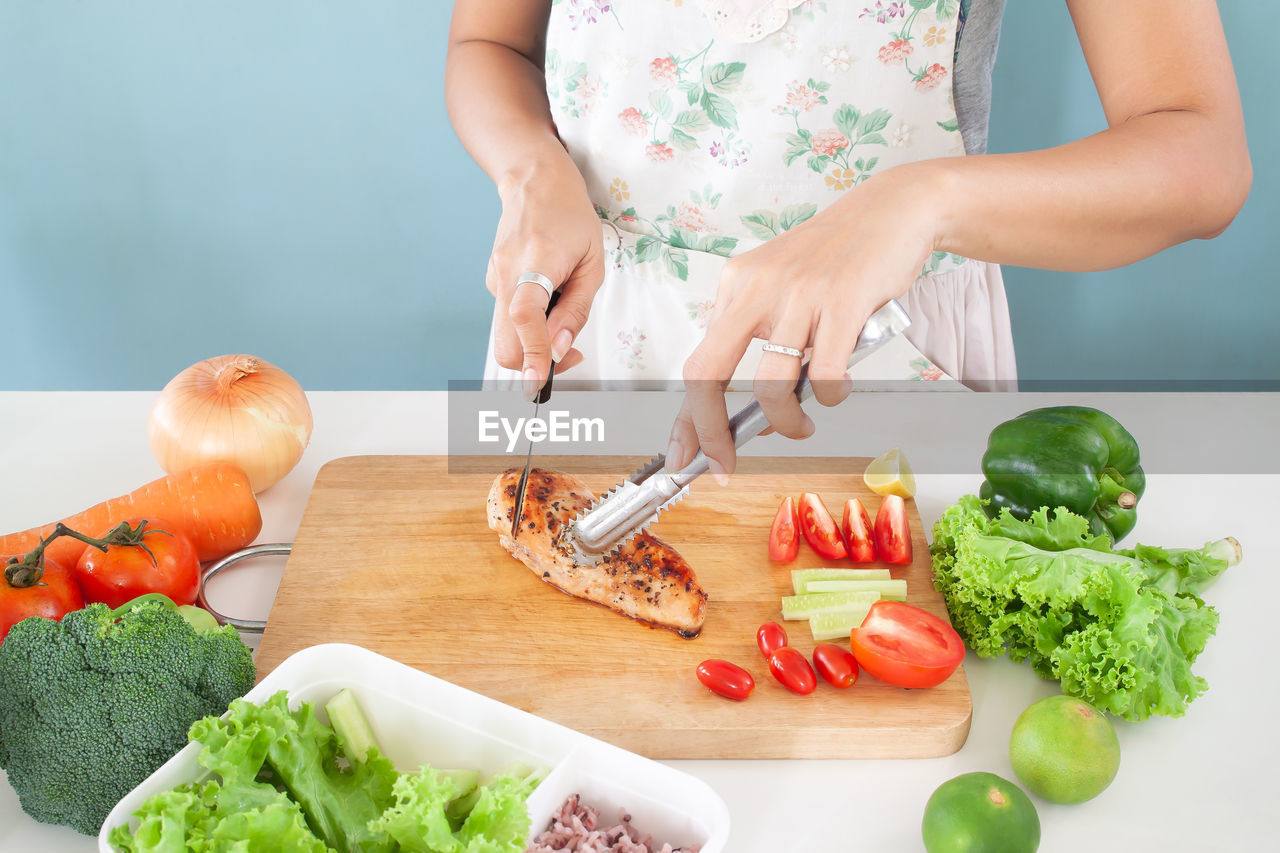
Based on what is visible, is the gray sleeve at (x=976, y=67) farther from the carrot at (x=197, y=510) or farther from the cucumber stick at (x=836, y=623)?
the carrot at (x=197, y=510)

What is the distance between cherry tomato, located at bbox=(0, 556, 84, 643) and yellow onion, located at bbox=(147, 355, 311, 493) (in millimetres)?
419

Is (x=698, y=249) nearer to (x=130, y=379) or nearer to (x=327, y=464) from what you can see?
(x=327, y=464)

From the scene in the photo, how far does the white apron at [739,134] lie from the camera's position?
73.2 inches

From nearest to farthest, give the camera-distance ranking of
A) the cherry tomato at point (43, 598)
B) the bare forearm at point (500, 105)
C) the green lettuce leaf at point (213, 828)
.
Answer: the green lettuce leaf at point (213, 828) → the cherry tomato at point (43, 598) → the bare forearm at point (500, 105)

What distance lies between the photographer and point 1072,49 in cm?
274

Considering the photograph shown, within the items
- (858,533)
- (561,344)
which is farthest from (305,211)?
(858,533)

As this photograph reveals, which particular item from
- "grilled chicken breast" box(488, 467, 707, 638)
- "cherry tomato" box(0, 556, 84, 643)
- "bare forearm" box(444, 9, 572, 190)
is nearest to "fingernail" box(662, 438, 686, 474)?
"grilled chicken breast" box(488, 467, 707, 638)

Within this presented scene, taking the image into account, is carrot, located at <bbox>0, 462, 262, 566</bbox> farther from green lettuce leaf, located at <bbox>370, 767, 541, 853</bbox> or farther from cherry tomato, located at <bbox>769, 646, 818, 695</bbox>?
cherry tomato, located at <bbox>769, 646, 818, 695</bbox>

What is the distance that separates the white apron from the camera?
6.10 ft

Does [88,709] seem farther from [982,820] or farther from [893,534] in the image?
[893,534]

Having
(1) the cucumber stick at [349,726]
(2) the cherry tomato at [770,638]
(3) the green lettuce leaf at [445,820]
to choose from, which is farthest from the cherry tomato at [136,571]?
(2) the cherry tomato at [770,638]

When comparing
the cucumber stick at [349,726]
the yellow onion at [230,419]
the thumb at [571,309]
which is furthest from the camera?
the yellow onion at [230,419]

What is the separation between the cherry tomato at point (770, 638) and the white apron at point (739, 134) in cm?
81

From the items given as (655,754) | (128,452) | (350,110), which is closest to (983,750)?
(655,754)
